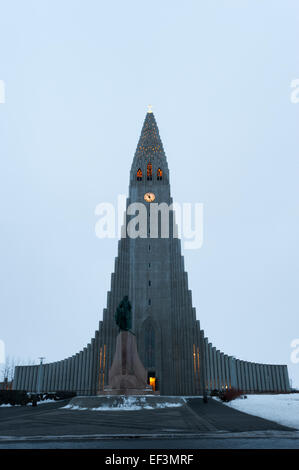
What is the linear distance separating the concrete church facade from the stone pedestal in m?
24.9

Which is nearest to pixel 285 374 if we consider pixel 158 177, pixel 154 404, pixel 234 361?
pixel 234 361

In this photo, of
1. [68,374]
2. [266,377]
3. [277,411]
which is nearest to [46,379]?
[68,374]

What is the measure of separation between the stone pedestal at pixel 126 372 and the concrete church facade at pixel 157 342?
2485cm

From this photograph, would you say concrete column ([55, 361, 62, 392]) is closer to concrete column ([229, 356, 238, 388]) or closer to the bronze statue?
concrete column ([229, 356, 238, 388])

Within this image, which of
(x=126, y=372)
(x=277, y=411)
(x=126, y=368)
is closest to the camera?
(x=277, y=411)

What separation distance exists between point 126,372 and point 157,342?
88.3ft

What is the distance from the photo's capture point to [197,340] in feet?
169

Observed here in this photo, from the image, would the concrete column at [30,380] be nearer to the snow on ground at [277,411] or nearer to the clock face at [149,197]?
the clock face at [149,197]

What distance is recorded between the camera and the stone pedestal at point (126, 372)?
2419 centimetres

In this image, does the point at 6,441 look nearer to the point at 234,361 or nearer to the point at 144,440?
the point at 144,440

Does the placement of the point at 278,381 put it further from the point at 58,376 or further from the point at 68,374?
the point at 58,376

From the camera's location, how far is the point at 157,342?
5062 centimetres

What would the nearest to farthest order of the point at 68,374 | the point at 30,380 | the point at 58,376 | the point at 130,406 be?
1. the point at 130,406
2. the point at 68,374
3. the point at 58,376
4. the point at 30,380
